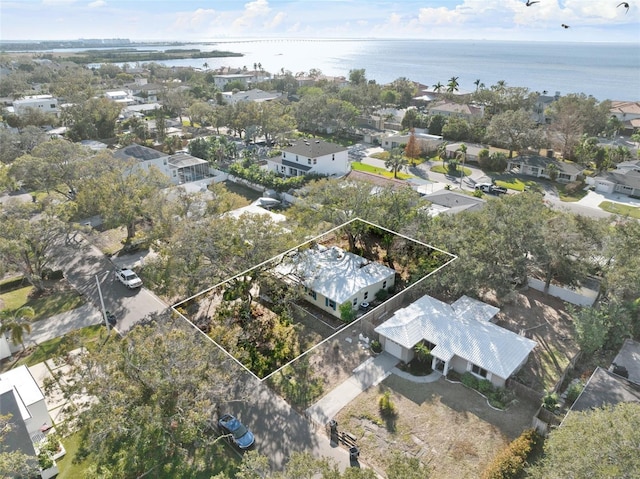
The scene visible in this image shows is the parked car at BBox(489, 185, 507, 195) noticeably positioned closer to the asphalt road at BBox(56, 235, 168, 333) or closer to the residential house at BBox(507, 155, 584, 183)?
the residential house at BBox(507, 155, 584, 183)

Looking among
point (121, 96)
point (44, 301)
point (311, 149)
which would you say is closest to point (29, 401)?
point (44, 301)

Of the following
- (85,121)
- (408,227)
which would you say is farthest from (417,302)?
(85,121)

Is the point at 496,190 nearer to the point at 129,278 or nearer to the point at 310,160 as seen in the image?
the point at 310,160

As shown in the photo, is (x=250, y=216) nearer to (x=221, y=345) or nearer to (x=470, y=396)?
(x=470, y=396)

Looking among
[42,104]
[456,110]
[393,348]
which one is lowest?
A: [393,348]

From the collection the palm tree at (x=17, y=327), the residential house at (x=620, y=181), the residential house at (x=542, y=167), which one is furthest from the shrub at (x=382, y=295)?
the residential house at (x=542, y=167)

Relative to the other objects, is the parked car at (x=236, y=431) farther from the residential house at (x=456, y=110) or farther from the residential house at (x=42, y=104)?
the residential house at (x=42, y=104)
